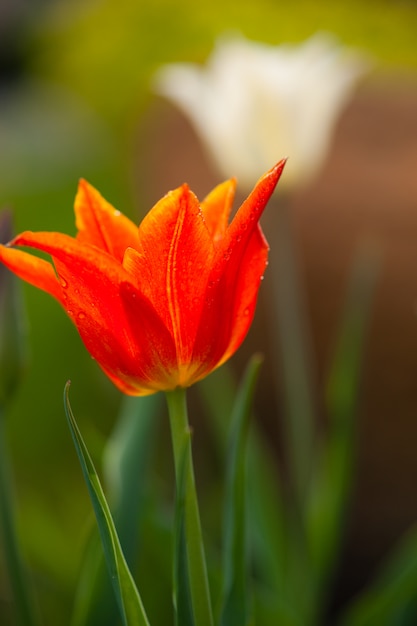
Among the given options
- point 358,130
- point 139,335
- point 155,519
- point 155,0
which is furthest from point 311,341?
point 155,0

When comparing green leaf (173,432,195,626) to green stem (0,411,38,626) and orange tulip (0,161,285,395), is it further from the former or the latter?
green stem (0,411,38,626)

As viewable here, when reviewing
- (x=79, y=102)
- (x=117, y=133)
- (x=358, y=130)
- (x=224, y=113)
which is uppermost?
(x=79, y=102)

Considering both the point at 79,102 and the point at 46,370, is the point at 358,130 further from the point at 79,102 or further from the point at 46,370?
the point at 79,102

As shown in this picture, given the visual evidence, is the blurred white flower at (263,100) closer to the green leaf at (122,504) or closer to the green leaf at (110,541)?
the green leaf at (122,504)

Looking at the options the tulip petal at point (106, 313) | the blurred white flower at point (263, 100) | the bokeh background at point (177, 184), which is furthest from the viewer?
the bokeh background at point (177, 184)

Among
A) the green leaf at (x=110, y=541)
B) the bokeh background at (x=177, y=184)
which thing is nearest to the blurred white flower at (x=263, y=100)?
the bokeh background at (x=177, y=184)

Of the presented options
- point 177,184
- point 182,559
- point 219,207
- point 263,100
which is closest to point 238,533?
point 182,559
